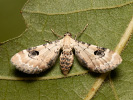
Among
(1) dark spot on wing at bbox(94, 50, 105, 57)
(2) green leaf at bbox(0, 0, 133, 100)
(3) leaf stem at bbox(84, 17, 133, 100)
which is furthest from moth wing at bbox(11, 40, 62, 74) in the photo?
(3) leaf stem at bbox(84, 17, 133, 100)

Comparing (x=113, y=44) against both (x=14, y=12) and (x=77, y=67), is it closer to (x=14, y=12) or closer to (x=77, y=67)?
(x=77, y=67)

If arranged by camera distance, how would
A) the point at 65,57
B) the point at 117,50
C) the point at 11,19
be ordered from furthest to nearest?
the point at 11,19
the point at 65,57
the point at 117,50

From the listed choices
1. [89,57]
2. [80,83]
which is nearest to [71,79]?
[80,83]

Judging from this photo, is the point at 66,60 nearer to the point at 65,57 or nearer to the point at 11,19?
the point at 65,57

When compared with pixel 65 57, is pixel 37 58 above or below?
below

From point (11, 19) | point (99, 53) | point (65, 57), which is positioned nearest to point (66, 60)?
point (65, 57)

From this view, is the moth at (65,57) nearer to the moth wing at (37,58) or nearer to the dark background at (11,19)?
the moth wing at (37,58)

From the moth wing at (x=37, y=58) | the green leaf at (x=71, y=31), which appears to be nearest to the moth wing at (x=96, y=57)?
the green leaf at (x=71, y=31)
